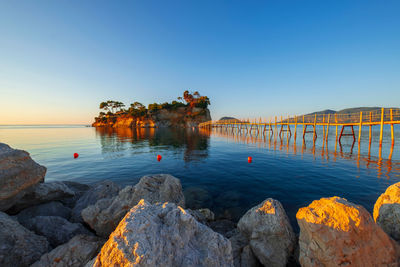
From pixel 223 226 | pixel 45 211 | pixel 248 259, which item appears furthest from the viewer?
pixel 223 226

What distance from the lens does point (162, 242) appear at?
7.23 feet

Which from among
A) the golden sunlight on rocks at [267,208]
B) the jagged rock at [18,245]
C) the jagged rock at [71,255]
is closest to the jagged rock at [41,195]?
the jagged rock at [18,245]

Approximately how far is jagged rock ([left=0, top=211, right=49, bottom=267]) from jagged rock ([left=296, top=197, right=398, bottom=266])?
5879mm

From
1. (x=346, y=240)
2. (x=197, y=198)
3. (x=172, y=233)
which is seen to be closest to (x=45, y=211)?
(x=197, y=198)

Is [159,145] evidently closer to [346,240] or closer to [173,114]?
[346,240]

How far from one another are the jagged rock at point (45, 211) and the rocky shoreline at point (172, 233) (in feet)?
0.09

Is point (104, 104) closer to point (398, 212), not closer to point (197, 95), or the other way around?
point (197, 95)

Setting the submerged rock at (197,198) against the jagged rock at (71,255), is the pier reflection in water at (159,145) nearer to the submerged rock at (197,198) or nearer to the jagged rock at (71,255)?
the submerged rock at (197,198)

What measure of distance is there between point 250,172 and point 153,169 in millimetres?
8035

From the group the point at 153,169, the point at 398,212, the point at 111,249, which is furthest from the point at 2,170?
the point at 398,212

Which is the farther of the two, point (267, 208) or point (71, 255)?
point (267, 208)

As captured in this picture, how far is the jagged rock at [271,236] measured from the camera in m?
3.56

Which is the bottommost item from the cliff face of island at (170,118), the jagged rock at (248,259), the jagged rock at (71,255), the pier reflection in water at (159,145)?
the pier reflection in water at (159,145)

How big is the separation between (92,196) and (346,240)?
27.2 feet
